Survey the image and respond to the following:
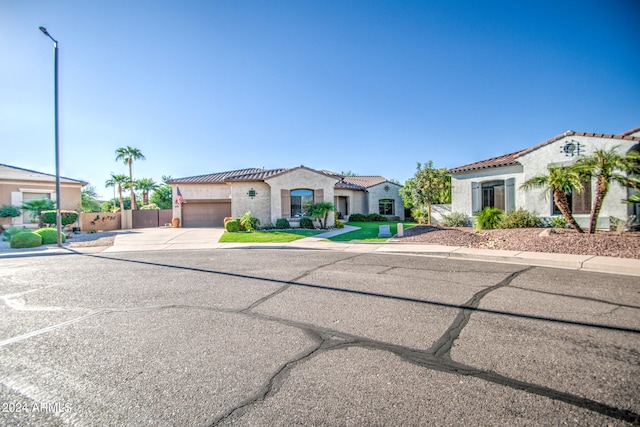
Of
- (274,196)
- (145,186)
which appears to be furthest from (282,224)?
(145,186)

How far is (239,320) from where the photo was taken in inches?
181

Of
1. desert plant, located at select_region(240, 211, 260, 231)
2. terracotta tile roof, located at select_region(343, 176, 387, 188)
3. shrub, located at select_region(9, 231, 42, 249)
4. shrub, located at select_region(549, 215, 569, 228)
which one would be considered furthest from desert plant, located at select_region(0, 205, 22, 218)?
shrub, located at select_region(549, 215, 569, 228)

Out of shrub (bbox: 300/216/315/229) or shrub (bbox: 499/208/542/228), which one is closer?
shrub (bbox: 499/208/542/228)

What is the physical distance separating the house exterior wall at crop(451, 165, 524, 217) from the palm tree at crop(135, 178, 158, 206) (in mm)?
45718

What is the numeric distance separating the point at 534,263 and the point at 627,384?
6.64 meters

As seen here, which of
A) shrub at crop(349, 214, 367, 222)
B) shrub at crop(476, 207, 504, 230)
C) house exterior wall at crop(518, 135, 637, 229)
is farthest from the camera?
shrub at crop(349, 214, 367, 222)

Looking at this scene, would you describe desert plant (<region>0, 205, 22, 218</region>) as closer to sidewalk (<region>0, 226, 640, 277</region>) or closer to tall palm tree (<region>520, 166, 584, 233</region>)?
sidewalk (<region>0, 226, 640, 277</region>)

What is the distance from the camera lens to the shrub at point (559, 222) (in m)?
14.4

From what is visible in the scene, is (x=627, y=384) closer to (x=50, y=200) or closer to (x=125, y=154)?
(x=50, y=200)

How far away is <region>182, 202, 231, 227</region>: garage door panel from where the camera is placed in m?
25.9

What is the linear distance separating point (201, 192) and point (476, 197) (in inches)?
816

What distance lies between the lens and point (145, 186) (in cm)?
4800

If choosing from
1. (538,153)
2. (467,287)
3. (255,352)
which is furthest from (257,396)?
(538,153)

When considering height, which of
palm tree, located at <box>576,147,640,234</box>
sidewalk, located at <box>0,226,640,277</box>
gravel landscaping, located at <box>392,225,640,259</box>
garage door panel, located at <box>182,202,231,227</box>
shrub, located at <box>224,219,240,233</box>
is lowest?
sidewalk, located at <box>0,226,640,277</box>
